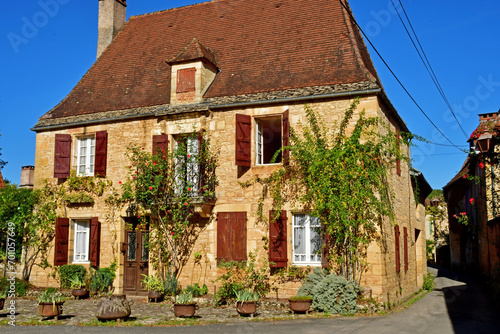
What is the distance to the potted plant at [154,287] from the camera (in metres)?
12.7

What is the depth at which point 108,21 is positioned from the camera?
696 inches

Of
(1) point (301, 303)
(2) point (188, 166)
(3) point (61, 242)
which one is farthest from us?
(3) point (61, 242)

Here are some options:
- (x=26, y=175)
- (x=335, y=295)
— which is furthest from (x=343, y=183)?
(x=26, y=175)

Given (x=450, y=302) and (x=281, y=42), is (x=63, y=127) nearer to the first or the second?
(x=281, y=42)

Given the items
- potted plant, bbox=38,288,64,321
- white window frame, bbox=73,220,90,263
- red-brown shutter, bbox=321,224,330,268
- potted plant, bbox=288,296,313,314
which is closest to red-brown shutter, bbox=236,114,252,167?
red-brown shutter, bbox=321,224,330,268

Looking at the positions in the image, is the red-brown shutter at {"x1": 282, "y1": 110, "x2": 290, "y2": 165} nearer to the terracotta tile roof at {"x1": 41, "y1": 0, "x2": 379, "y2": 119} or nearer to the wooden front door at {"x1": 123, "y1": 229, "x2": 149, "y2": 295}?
the terracotta tile roof at {"x1": 41, "y1": 0, "x2": 379, "y2": 119}

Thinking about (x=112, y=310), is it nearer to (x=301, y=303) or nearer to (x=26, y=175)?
(x=301, y=303)

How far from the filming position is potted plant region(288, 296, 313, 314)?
10.4 meters

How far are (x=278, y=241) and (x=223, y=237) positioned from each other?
148 cm

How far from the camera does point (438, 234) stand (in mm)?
34125

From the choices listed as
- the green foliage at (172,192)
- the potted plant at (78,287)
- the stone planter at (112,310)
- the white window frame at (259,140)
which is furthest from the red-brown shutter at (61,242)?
the white window frame at (259,140)

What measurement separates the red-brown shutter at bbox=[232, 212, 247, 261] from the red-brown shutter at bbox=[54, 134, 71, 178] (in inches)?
219

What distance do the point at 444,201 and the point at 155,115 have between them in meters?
25.2

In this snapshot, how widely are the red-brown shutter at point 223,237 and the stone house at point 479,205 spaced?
7.56 m
